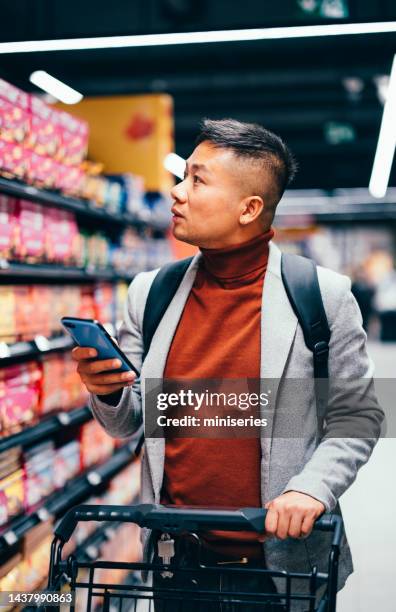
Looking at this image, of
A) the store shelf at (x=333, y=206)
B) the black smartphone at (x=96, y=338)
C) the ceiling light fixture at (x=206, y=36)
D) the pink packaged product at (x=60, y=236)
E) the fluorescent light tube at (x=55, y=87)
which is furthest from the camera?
the store shelf at (x=333, y=206)

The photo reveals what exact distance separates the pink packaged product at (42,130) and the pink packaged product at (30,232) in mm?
262

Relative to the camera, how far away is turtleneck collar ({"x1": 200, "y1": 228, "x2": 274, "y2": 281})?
194 centimetres

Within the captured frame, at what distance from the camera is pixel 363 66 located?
10.9m

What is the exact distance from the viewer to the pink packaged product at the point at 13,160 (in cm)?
314

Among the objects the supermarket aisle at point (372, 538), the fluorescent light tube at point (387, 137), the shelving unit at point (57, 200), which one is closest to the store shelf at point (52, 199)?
the shelving unit at point (57, 200)

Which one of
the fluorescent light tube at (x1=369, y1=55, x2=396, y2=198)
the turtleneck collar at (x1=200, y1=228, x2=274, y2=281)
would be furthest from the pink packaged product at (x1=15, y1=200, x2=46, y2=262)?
the fluorescent light tube at (x1=369, y1=55, x2=396, y2=198)

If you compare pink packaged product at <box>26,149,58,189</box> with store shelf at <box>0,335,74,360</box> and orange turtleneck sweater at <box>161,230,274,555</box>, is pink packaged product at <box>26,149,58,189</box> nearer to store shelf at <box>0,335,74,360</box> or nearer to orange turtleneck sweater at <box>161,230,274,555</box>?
store shelf at <box>0,335,74,360</box>

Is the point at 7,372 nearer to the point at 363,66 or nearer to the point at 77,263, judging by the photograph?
the point at 77,263

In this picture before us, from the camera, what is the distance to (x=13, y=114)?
10.7 ft

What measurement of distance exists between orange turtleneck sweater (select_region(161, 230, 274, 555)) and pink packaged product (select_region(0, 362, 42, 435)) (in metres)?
1.56

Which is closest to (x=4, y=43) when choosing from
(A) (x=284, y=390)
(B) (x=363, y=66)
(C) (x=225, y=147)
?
(C) (x=225, y=147)

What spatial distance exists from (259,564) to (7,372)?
191 centimetres

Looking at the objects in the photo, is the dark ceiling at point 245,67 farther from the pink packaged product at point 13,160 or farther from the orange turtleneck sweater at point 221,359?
the orange turtleneck sweater at point 221,359

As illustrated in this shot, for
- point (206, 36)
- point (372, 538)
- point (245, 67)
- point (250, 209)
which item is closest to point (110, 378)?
point (250, 209)
